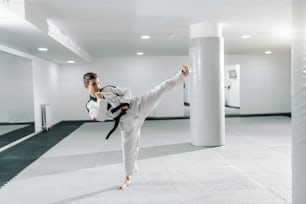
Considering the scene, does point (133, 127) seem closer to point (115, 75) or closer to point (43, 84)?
point (43, 84)

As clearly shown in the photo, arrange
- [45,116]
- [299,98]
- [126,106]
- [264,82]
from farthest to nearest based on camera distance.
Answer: [264,82], [45,116], [126,106], [299,98]

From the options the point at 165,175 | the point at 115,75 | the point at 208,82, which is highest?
the point at 115,75

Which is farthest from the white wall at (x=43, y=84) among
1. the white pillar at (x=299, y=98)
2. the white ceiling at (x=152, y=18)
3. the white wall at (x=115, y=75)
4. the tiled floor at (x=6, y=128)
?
the white pillar at (x=299, y=98)

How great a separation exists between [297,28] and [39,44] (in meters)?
5.86

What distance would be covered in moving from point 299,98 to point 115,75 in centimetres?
1142

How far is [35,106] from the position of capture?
9.73 metres

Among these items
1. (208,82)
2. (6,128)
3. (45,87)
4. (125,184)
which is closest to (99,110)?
(125,184)

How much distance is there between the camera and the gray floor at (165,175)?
3977 millimetres

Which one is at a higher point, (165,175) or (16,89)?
(16,89)

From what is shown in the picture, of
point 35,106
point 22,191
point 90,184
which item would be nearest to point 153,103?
point 90,184

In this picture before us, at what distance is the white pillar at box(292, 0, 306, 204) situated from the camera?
248cm

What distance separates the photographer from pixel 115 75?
13.6 metres

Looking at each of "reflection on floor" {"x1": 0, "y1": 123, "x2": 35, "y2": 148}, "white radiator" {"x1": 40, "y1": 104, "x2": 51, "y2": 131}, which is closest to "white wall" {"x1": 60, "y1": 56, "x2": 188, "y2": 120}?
"white radiator" {"x1": 40, "y1": 104, "x2": 51, "y2": 131}

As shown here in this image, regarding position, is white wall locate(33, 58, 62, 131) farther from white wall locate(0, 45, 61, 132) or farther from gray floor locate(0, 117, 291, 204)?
gray floor locate(0, 117, 291, 204)
